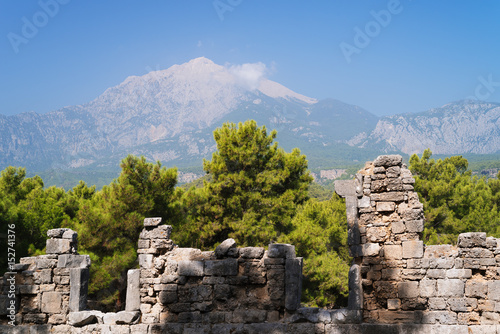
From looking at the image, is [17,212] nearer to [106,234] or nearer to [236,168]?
[106,234]

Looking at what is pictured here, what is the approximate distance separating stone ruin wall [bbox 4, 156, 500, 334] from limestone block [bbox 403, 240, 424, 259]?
2 cm

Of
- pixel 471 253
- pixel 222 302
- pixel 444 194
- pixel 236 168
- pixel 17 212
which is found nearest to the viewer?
pixel 471 253

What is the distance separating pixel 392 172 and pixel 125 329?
6726 mm

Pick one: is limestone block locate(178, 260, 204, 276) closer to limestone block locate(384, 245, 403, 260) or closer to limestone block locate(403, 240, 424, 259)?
limestone block locate(384, 245, 403, 260)

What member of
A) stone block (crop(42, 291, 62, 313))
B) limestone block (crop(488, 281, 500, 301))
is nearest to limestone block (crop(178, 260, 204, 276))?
stone block (crop(42, 291, 62, 313))

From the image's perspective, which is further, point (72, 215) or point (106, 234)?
point (72, 215)

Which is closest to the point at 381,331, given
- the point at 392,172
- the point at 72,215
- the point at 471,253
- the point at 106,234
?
the point at 471,253

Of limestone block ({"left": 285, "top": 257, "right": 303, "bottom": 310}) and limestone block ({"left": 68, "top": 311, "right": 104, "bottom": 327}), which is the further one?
limestone block ({"left": 68, "top": 311, "right": 104, "bottom": 327})

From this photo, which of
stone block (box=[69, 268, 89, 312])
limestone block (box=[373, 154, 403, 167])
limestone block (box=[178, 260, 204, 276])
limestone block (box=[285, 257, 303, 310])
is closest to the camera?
limestone block (box=[285, 257, 303, 310])

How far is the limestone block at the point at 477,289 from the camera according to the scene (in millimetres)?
7996

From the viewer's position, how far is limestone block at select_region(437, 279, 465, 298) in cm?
806

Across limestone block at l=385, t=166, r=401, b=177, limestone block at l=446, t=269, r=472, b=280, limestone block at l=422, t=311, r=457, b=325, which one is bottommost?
limestone block at l=422, t=311, r=457, b=325

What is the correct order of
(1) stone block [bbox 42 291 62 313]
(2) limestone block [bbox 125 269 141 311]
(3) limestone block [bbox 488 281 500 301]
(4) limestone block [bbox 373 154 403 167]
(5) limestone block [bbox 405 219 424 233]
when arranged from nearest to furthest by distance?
(3) limestone block [bbox 488 281 500 301]
(5) limestone block [bbox 405 219 424 233]
(4) limestone block [bbox 373 154 403 167]
(2) limestone block [bbox 125 269 141 311]
(1) stone block [bbox 42 291 62 313]

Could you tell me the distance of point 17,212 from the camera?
14688mm
